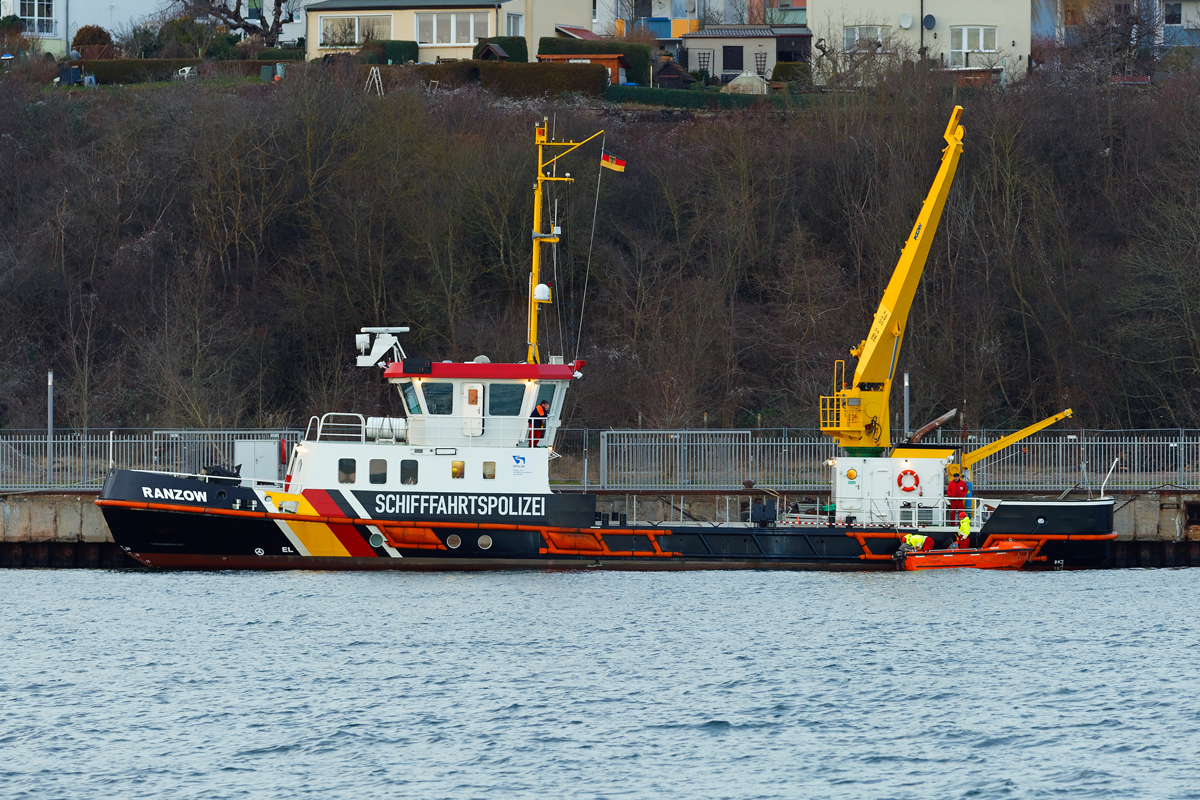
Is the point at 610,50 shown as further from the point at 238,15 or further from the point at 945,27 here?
the point at 238,15

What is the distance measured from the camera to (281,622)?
24.2 m

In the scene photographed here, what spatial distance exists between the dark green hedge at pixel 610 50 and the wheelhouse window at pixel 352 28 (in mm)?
6275

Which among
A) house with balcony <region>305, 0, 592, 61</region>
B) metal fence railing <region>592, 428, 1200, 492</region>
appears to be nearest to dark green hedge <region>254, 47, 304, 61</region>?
house with balcony <region>305, 0, 592, 61</region>

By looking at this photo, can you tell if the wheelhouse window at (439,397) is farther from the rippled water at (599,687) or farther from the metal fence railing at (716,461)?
the metal fence railing at (716,461)

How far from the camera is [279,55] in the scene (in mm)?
62188

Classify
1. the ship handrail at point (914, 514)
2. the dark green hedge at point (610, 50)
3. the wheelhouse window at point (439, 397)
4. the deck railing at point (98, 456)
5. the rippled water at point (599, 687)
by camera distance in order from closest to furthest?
the rippled water at point (599, 687) → the wheelhouse window at point (439, 397) → the ship handrail at point (914, 514) → the deck railing at point (98, 456) → the dark green hedge at point (610, 50)

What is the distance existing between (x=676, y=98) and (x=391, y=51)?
10.9 metres

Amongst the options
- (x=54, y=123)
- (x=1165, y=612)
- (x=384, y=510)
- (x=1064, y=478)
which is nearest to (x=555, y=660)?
(x=384, y=510)

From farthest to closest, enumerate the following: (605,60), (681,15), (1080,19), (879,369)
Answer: (681,15) < (1080,19) < (605,60) < (879,369)

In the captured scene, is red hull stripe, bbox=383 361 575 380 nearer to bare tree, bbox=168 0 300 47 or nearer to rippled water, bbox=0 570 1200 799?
rippled water, bbox=0 570 1200 799

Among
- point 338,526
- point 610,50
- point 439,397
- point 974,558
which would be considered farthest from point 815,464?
point 610,50

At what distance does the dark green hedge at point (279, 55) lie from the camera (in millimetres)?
61769

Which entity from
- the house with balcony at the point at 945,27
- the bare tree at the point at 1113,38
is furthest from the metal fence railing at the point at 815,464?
the house with balcony at the point at 945,27

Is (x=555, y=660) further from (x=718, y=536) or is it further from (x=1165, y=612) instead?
(x=1165, y=612)
